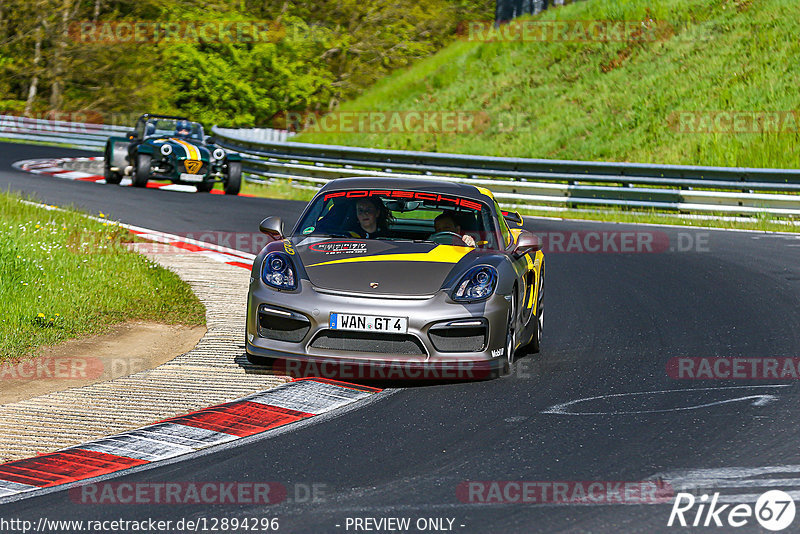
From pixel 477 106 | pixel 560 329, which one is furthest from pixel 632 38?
pixel 560 329

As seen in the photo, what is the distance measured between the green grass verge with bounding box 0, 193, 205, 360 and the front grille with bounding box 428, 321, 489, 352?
2964mm

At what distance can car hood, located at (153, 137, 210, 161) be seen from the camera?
20.4 m

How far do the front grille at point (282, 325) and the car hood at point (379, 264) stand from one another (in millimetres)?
257

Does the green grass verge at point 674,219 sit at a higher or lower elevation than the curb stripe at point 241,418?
higher

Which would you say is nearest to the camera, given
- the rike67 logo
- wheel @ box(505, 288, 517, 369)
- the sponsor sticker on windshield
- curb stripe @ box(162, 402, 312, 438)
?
the rike67 logo

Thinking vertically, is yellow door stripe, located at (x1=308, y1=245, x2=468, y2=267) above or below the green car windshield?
below

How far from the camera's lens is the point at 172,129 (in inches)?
846

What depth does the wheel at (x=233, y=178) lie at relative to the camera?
2070cm

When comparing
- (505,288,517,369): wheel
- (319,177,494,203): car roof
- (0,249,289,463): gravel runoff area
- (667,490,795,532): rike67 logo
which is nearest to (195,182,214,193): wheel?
(0,249,289,463): gravel runoff area

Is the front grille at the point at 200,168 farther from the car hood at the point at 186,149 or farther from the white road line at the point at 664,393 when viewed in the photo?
the white road line at the point at 664,393

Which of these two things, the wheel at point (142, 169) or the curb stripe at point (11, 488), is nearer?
the curb stripe at point (11, 488)

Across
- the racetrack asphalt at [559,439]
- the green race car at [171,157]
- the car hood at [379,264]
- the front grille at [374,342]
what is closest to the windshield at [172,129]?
the green race car at [171,157]

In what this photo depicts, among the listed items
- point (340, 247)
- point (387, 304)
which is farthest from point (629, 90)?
point (387, 304)

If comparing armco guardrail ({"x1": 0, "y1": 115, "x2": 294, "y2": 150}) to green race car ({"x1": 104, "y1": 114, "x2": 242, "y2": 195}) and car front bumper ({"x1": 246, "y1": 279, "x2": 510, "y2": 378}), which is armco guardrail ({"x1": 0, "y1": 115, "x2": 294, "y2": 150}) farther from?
car front bumper ({"x1": 246, "y1": 279, "x2": 510, "y2": 378})
